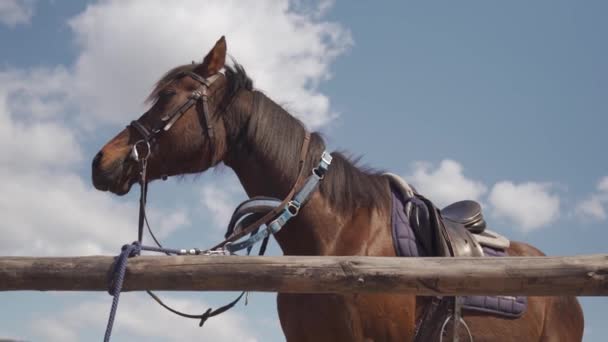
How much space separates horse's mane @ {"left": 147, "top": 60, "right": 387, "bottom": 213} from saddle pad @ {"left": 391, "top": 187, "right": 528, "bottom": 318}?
156 millimetres

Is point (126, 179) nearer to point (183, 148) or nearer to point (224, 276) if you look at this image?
point (183, 148)

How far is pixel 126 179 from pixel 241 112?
3.10 ft

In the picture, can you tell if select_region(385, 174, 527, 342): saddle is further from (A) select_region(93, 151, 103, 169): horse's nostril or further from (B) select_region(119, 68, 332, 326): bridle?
(A) select_region(93, 151, 103, 169): horse's nostril

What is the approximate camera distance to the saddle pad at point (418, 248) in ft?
14.8

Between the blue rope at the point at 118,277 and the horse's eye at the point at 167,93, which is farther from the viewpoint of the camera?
the horse's eye at the point at 167,93

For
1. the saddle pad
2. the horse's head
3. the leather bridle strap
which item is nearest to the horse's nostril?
the horse's head

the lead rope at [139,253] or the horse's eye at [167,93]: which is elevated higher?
the horse's eye at [167,93]

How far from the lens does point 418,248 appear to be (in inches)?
180

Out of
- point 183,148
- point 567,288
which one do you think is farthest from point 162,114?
point 567,288

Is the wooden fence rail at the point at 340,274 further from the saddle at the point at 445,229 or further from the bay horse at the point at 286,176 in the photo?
the saddle at the point at 445,229

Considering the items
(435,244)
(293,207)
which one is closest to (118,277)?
(293,207)

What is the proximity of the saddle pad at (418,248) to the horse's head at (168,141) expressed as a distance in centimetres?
136

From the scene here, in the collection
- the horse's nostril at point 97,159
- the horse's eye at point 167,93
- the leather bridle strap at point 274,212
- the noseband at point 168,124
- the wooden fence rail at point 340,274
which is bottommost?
the wooden fence rail at point 340,274

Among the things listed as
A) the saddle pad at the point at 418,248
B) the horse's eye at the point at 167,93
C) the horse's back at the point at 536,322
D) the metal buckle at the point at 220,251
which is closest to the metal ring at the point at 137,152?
the horse's eye at the point at 167,93
